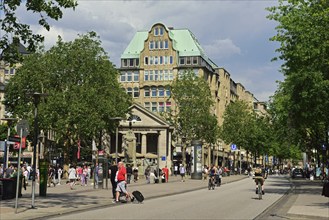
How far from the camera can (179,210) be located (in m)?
19.0

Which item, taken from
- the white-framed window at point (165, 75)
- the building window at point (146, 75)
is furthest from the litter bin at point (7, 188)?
the building window at point (146, 75)

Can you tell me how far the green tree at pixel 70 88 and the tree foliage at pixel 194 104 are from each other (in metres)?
17.8

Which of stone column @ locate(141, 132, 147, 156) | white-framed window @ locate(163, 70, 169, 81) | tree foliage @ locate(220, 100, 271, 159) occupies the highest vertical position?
white-framed window @ locate(163, 70, 169, 81)

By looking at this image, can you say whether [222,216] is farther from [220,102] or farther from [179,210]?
[220,102]

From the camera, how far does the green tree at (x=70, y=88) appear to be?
5162 cm

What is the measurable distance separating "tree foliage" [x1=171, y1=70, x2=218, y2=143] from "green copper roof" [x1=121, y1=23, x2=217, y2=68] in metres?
34.1

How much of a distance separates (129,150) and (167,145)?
1086 cm

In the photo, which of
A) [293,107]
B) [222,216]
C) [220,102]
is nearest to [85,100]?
[293,107]

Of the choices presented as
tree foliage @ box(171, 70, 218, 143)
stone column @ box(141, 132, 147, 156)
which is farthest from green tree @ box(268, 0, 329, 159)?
stone column @ box(141, 132, 147, 156)

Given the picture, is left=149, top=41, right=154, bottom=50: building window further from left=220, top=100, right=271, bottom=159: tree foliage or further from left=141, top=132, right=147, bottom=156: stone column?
left=141, top=132, right=147, bottom=156: stone column

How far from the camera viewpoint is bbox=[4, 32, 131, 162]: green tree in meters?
51.6

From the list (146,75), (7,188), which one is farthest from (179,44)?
(7,188)

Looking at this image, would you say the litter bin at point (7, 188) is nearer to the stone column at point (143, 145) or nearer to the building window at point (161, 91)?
the stone column at point (143, 145)

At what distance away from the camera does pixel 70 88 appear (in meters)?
53.8
